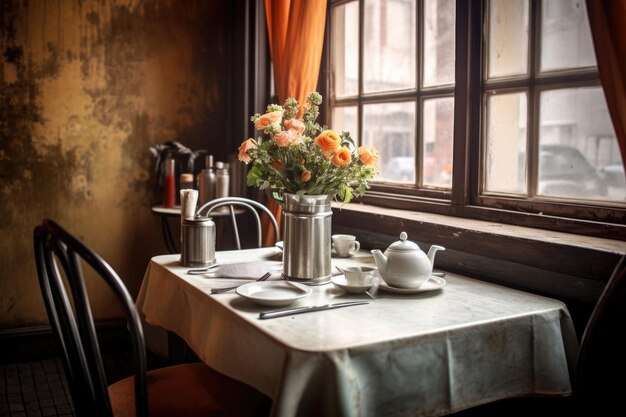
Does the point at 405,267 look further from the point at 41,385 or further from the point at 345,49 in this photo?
the point at 41,385

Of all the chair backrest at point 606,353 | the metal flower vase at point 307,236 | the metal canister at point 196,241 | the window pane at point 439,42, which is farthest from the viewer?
the window pane at point 439,42

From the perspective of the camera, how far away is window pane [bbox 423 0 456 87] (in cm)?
257

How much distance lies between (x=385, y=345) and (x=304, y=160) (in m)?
0.69

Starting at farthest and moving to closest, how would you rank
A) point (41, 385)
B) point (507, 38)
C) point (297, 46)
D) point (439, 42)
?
point (297, 46) < point (41, 385) < point (439, 42) < point (507, 38)

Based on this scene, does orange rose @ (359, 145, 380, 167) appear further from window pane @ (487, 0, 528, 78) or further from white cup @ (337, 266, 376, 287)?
window pane @ (487, 0, 528, 78)

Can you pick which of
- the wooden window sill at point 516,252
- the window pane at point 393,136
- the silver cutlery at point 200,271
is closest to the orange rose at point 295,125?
the silver cutlery at point 200,271

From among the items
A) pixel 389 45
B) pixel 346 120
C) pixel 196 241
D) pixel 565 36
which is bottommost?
pixel 196 241

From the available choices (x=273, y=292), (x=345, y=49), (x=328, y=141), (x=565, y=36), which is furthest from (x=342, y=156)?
(x=345, y=49)

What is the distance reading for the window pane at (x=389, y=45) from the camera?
277cm

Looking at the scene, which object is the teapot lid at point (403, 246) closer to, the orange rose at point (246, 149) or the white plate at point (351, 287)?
the white plate at point (351, 287)

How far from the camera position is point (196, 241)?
6.88ft

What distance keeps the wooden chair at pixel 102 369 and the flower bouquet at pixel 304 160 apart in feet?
2.00

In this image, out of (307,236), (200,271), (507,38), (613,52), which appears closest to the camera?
(613,52)

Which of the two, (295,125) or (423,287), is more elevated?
(295,125)
